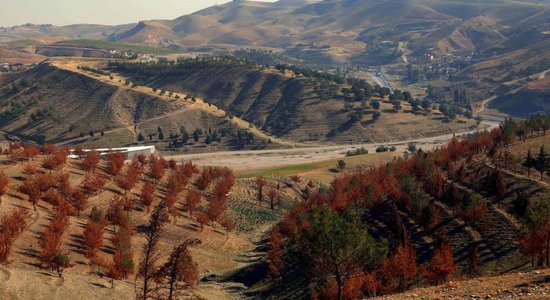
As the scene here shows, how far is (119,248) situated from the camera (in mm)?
61500

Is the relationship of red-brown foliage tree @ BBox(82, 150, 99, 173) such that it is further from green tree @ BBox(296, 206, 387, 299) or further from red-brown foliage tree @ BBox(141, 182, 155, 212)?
green tree @ BBox(296, 206, 387, 299)

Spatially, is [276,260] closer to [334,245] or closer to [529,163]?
[334,245]

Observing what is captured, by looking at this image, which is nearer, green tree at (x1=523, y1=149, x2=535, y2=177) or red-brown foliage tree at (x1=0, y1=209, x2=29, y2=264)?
red-brown foliage tree at (x1=0, y1=209, x2=29, y2=264)

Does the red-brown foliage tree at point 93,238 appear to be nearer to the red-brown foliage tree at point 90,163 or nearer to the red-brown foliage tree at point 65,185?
the red-brown foliage tree at point 65,185

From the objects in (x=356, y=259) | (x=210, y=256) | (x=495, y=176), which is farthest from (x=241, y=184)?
(x=356, y=259)

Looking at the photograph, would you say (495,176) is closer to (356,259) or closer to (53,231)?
(356,259)

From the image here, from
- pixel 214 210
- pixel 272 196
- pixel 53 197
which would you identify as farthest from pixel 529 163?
Result: pixel 53 197

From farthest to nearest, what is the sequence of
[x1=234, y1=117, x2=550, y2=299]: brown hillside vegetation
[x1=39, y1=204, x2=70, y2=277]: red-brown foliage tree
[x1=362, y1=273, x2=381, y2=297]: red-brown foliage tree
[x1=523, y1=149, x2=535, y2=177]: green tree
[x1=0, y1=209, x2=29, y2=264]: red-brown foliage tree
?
[x1=523, y1=149, x2=535, y2=177]: green tree → [x1=0, y1=209, x2=29, y2=264]: red-brown foliage tree → [x1=39, y1=204, x2=70, y2=277]: red-brown foliage tree → [x1=362, y1=273, x2=381, y2=297]: red-brown foliage tree → [x1=234, y1=117, x2=550, y2=299]: brown hillside vegetation

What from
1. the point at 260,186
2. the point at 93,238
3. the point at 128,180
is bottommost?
the point at 260,186

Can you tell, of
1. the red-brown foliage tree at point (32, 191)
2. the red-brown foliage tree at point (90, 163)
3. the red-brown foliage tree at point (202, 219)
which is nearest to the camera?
the red-brown foliage tree at point (32, 191)

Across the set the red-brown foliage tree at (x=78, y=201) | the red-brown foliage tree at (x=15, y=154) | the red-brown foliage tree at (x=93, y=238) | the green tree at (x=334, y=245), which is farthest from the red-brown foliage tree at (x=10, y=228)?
the green tree at (x=334, y=245)

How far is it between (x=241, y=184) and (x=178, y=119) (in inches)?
3488

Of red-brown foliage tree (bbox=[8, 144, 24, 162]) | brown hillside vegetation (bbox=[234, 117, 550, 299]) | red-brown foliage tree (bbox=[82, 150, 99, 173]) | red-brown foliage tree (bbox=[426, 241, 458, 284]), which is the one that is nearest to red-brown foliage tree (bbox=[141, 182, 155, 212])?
red-brown foliage tree (bbox=[82, 150, 99, 173])

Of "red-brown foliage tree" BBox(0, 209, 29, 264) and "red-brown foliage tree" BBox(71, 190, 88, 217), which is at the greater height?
"red-brown foliage tree" BBox(0, 209, 29, 264)
